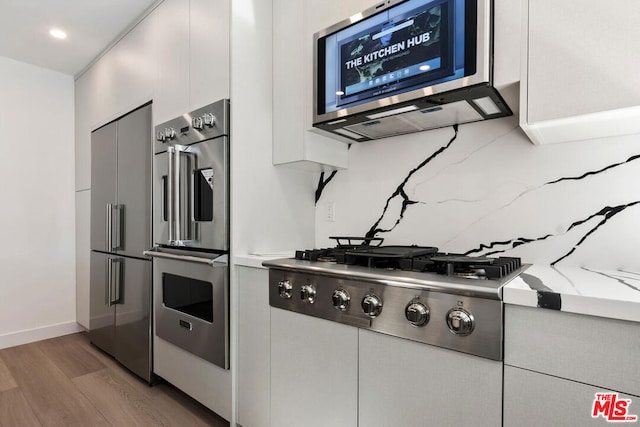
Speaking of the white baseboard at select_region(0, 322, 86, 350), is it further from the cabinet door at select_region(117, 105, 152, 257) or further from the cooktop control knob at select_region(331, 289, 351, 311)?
the cooktop control knob at select_region(331, 289, 351, 311)

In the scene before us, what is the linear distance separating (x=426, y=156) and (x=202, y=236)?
126 cm

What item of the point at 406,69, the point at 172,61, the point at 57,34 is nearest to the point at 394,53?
the point at 406,69

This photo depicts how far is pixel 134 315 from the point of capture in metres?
2.51

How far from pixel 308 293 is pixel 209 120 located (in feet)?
3.48

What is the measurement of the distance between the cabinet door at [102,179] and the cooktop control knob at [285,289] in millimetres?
1929

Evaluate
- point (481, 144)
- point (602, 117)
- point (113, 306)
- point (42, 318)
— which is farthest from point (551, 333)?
point (42, 318)

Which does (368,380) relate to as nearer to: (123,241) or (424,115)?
(424,115)

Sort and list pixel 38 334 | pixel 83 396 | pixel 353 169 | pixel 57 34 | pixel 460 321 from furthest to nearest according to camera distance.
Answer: pixel 38 334 → pixel 57 34 → pixel 83 396 → pixel 353 169 → pixel 460 321

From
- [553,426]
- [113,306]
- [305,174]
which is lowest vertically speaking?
[113,306]

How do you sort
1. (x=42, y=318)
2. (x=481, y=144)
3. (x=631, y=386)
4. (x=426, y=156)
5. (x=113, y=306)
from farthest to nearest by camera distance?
(x=42, y=318) → (x=113, y=306) → (x=426, y=156) → (x=481, y=144) → (x=631, y=386)

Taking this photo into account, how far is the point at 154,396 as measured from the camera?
2246 mm

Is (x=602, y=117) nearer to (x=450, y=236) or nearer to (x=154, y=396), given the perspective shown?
(x=450, y=236)

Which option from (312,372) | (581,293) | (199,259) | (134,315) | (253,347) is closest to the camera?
(581,293)

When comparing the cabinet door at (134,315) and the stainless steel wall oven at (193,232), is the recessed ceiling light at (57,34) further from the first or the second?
the cabinet door at (134,315)
